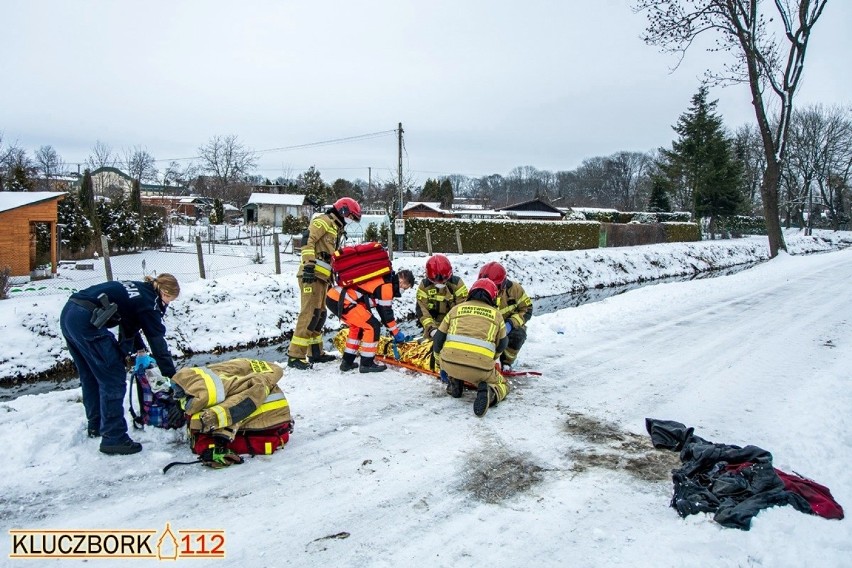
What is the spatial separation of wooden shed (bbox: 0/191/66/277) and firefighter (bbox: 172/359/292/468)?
15.8 metres

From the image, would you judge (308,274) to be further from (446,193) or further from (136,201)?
(446,193)

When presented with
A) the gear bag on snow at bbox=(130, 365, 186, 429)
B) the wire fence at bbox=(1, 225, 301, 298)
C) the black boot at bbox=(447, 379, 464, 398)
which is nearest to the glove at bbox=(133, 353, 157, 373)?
the gear bag on snow at bbox=(130, 365, 186, 429)

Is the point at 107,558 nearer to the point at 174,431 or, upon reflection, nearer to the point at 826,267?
the point at 174,431

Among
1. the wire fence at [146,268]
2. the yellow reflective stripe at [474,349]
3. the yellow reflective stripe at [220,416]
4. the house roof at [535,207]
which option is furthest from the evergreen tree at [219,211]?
the yellow reflective stripe at [220,416]

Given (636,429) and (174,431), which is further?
(636,429)

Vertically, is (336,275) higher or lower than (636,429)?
higher

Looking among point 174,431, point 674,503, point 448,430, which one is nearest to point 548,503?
point 674,503

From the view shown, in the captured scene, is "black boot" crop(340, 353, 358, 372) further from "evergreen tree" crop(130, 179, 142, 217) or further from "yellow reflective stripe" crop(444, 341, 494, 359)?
"evergreen tree" crop(130, 179, 142, 217)

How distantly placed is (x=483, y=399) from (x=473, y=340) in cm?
63

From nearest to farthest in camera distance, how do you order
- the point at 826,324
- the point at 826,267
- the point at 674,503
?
1. the point at 674,503
2. the point at 826,324
3. the point at 826,267

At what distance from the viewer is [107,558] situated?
134 inches

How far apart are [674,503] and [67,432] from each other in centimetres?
503

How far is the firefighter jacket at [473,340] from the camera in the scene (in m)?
5.88

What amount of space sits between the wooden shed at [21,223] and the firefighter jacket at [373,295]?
14.5 meters
